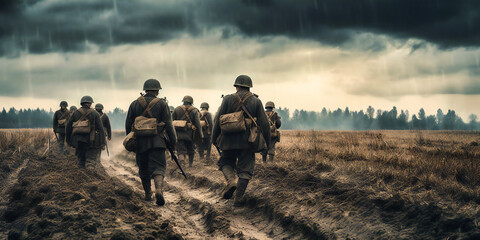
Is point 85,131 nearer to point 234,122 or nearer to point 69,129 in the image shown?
point 69,129

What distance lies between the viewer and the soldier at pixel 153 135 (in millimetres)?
7367

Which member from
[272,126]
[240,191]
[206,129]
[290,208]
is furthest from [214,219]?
[206,129]

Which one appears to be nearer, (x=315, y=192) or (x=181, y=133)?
(x=315, y=192)

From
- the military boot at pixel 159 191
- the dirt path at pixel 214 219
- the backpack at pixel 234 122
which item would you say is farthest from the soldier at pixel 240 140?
the military boot at pixel 159 191

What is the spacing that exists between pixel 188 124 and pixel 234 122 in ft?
19.2

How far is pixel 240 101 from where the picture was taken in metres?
7.25

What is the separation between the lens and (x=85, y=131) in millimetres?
10367

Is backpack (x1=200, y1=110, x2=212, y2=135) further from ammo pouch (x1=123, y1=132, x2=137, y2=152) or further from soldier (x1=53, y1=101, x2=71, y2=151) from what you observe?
ammo pouch (x1=123, y1=132, x2=137, y2=152)

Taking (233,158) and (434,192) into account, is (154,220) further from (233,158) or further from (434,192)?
(434,192)

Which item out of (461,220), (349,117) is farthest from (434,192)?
→ (349,117)

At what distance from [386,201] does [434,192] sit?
77cm

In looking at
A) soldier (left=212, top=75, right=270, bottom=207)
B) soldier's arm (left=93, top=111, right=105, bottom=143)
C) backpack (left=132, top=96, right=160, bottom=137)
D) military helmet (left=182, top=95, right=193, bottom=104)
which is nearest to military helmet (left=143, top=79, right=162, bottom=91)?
backpack (left=132, top=96, right=160, bottom=137)

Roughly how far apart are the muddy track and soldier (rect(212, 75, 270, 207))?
0.43 meters

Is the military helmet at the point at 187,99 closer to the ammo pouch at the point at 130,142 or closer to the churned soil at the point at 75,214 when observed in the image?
the churned soil at the point at 75,214
